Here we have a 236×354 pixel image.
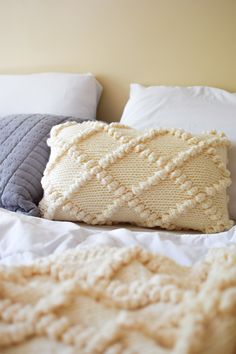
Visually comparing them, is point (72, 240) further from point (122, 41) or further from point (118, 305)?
point (122, 41)

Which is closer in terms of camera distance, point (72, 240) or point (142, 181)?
point (72, 240)

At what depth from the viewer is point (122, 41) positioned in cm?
153

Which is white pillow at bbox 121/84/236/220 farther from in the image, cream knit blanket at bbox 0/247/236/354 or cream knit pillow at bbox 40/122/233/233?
cream knit blanket at bbox 0/247/236/354

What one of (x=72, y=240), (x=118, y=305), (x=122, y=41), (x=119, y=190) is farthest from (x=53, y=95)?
(x=118, y=305)

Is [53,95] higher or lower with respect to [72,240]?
higher

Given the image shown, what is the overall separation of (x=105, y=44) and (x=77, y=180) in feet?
2.53

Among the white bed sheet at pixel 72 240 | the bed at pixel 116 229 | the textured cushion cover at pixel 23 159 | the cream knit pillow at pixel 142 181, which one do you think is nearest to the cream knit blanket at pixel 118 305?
the bed at pixel 116 229

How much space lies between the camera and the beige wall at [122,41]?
55.9 inches

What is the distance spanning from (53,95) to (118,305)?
1068 millimetres

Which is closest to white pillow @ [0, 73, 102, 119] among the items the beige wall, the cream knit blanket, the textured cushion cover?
the beige wall

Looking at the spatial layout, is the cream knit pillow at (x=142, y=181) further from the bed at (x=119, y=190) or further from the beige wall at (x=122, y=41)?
the beige wall at (x=122, y=41)

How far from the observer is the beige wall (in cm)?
142

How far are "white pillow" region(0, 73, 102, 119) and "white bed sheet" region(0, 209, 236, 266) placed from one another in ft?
2.05

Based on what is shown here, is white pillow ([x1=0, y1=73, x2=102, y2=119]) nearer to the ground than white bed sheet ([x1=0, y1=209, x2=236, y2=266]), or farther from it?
farther from it
